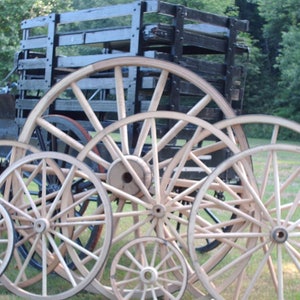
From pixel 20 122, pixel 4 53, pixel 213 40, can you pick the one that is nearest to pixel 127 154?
pixel 213 40

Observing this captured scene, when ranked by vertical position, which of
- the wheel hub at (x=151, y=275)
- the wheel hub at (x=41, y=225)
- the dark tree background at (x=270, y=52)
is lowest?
the wheel hub at (x=151, y=275)

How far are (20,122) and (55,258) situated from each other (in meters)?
2.41

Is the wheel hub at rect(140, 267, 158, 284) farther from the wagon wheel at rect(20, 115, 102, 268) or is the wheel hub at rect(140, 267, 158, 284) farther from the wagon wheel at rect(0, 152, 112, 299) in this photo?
the wagon wheel at rect(20, 115, 102, 268)

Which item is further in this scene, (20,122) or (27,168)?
(20,122)

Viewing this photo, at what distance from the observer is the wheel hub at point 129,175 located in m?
4.93

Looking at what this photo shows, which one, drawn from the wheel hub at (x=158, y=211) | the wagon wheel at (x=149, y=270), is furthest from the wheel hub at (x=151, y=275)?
the wheel hub at (x=158, y=211)

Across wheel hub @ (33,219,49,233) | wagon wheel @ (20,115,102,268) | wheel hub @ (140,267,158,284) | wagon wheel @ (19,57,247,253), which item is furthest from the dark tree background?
wheel hub @ (140,267,158,284)

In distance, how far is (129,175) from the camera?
495 centimetres

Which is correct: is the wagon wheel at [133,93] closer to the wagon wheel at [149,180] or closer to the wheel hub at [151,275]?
the wagon wheel at [149,180]

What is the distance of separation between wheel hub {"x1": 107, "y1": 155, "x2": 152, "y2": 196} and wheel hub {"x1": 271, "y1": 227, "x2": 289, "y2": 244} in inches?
41.6

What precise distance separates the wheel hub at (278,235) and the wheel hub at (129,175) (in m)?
1.06

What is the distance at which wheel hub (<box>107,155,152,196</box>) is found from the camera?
16.2 ft

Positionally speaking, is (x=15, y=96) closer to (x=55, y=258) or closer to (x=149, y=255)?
(x=149, y=255)

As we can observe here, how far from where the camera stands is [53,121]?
611 cm
